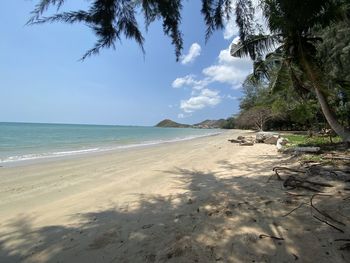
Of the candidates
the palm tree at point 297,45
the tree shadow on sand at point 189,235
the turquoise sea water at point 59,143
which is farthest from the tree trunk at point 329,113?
the turquoise sea water at point 59,143

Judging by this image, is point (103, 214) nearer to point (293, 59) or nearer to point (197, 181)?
point (197, 181)

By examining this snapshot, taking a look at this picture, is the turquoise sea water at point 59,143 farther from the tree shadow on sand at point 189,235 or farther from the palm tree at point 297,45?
the palm tree at point 297,45

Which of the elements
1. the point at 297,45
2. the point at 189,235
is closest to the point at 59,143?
the point at 297,45

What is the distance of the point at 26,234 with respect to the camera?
3.81 metres

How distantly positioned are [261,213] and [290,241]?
84 centimetres

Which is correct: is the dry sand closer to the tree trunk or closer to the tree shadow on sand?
the tree shadow on sand

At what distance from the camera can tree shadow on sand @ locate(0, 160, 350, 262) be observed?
2832 millimetres

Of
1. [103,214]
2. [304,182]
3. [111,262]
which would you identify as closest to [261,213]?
[304,182]

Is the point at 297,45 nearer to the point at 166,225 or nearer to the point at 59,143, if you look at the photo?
the point at 166,225

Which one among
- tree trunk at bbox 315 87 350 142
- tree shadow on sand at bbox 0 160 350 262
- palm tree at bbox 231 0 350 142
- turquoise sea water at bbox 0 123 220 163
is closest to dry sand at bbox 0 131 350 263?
tree shadow on sand at bbox 0 160 350 262

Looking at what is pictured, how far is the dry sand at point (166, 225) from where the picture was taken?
9.48 feet

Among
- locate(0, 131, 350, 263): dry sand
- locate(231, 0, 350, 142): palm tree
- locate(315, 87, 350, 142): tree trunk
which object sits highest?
locate(231, 0, 350, 142): palm tree

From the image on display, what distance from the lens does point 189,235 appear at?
10.8 ft

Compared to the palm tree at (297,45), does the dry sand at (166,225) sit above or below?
below
